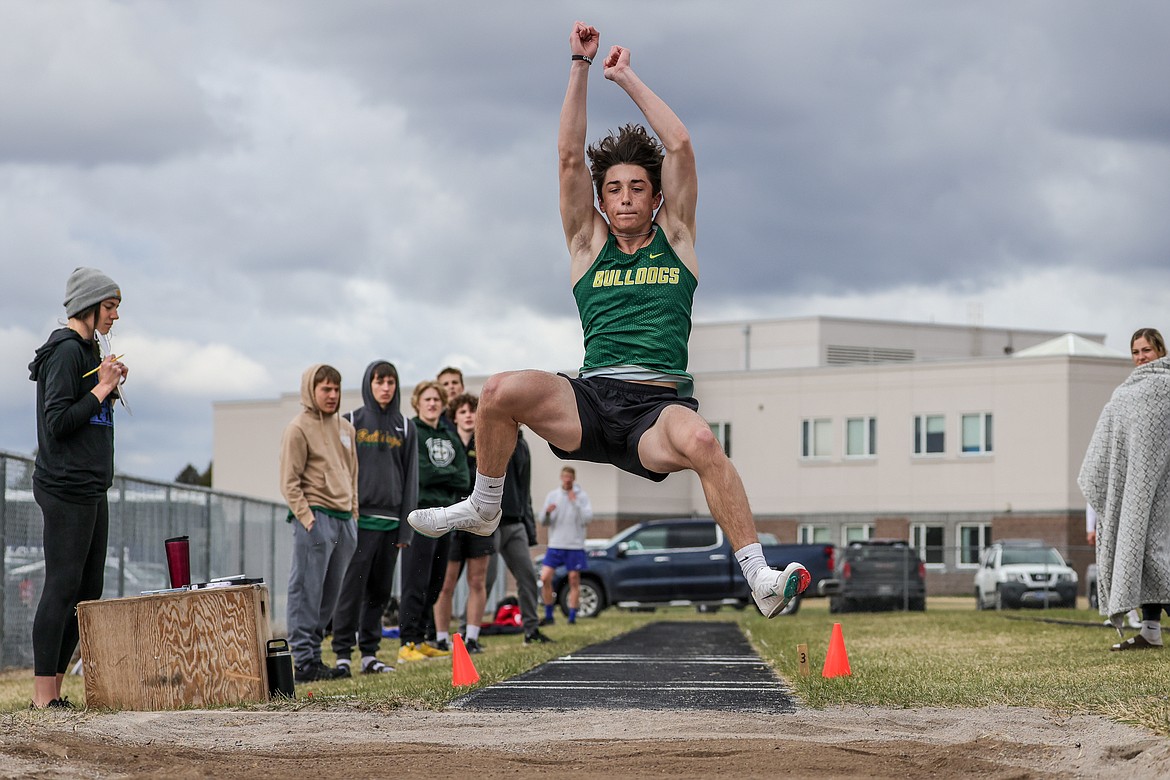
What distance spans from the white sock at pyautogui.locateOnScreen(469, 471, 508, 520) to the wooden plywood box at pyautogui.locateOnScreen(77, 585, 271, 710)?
184 cm

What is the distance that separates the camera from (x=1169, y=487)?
1062cm

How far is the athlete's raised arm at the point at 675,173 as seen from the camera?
243 inches

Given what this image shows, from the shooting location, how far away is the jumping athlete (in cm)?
575

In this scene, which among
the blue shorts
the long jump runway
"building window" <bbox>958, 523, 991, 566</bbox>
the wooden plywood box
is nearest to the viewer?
the long jump runway

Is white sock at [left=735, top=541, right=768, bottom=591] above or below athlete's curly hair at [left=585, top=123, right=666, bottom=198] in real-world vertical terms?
below

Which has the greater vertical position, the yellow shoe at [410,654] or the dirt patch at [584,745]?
the dirt patch at [584,745]

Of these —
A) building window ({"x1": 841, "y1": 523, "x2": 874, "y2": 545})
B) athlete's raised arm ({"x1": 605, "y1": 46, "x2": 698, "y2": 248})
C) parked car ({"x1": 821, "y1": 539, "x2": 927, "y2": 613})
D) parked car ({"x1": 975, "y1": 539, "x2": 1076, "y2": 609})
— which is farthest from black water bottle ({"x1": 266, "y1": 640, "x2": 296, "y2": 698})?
building window ({"x1": 841, "y1": 523, "x2": 874, "y2": 545})

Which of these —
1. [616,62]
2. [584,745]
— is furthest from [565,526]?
[584,745]

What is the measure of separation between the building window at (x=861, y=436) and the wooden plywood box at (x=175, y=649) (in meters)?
49.7

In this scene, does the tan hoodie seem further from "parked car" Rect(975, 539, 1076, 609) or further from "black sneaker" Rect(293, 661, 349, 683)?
"parked car" Rect(975, 539, 1076, 609)

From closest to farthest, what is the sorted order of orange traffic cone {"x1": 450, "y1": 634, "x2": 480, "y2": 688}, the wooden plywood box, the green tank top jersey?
the green tank top jersey
the wooden plywood box
orange traffic cone {"x1": 450, "y1": 634, "x2": 480, "y2": 688}

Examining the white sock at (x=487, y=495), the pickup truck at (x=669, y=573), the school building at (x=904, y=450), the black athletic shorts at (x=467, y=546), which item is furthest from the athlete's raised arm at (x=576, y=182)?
the school building at (x=904, y=450)

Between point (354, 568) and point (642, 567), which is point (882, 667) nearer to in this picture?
point (354, 568)

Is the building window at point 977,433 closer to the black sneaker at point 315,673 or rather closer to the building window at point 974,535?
the building window at point 974,535
